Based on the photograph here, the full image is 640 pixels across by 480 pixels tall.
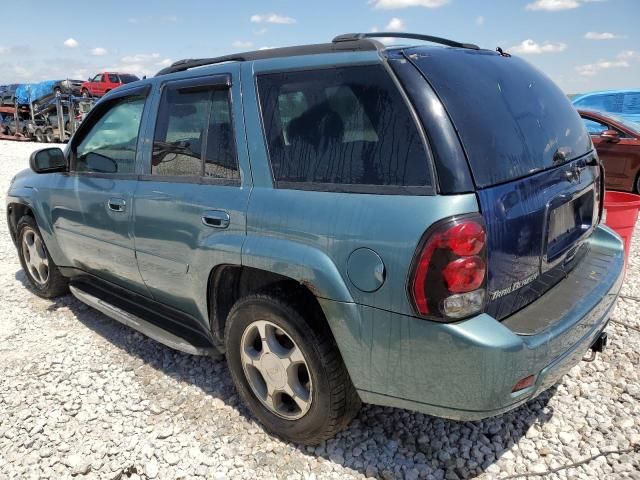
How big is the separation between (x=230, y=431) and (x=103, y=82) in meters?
27.8

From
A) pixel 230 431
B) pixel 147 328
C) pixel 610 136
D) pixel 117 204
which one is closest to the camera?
pixel 230 431

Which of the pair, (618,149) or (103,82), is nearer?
(618,149)

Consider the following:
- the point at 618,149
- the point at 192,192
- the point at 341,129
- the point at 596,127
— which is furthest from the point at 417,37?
the point at 596,127

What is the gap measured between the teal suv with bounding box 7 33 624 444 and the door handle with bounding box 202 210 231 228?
1 cm

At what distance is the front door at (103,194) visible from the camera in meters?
3.25

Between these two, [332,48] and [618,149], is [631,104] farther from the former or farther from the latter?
[332,48]

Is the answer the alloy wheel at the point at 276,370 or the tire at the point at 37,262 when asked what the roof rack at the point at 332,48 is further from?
the tire at the point at 37,262

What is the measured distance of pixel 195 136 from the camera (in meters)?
2.83

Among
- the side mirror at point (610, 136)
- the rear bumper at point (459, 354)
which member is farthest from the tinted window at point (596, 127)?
the rear bumper at point (459, 354)

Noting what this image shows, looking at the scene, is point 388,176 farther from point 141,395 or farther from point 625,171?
point 625,171

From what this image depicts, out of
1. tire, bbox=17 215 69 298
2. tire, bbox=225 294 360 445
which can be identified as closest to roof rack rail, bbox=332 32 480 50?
tire, bbox=225 294 360 445

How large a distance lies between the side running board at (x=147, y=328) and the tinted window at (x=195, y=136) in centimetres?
97

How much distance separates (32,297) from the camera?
471cm

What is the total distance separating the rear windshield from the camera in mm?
1982
